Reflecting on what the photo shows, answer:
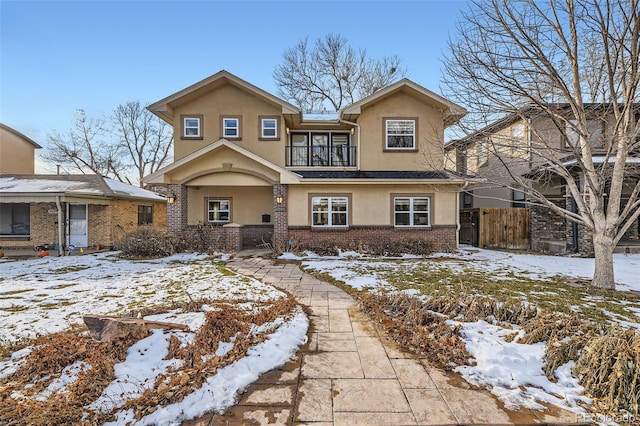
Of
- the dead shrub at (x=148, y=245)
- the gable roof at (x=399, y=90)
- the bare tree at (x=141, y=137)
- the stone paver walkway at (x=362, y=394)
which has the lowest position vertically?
the stone paver walkway at (x=362, y=394)

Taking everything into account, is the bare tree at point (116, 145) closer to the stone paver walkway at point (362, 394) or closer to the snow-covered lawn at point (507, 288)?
the snow-covered lawn at point (507, 288)

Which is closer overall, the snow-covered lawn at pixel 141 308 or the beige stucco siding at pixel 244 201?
the snow-covered lawn at pixel 141 308

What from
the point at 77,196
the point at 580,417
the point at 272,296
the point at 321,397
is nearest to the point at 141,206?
the point at 77,196

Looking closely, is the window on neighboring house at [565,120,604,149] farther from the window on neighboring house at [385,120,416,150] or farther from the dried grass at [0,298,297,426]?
the dried grass at [0,298,297,426]

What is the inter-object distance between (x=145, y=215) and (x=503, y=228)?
19.3m

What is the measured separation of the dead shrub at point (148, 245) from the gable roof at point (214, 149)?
2154mm

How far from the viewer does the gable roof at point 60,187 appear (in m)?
12.4

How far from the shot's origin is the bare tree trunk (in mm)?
6695

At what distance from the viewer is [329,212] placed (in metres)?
12.8

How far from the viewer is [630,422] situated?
253 cm

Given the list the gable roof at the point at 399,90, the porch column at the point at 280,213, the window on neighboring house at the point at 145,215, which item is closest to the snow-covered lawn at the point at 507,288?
the porch column at the point at 280,213

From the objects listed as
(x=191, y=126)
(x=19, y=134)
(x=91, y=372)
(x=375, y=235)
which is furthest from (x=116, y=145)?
(x=91, y=372)

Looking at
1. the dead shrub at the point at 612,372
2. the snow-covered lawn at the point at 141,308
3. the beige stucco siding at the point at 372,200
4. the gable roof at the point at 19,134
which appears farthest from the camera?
the gable roof at the point at 19,134

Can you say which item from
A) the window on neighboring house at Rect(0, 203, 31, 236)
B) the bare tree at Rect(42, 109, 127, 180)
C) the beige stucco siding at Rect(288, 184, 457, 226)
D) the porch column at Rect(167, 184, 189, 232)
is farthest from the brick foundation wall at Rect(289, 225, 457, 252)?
the bare tree at Rect(42, 109, 127, 180)
